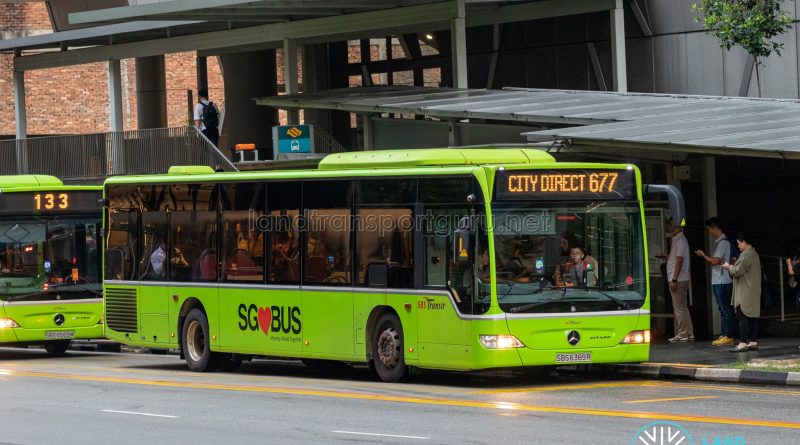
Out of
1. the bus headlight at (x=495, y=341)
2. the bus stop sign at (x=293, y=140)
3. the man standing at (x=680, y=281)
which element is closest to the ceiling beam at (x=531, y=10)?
the bus stop sign at (x=293, y=140)

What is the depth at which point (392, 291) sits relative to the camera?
61.9ft

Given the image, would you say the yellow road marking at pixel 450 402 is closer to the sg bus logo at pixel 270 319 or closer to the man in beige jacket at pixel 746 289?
the sg bus logo at pixel 270 319

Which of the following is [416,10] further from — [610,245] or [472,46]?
[610,245]

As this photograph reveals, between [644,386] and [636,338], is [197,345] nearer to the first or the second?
[636,338]

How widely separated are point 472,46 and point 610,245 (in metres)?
18.7

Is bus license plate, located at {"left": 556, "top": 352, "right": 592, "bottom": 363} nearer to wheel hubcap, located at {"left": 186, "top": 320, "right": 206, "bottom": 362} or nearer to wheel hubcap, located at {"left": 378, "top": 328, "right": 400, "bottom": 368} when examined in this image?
wheel hubcap, located at {"left": 378, "top": 328, "right": 400, "bottom": 368}

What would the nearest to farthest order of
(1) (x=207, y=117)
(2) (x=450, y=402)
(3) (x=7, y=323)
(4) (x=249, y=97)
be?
(2) (x=450, y=402)
(3) (x=7, y=323)
(1) (x=207, y=117)
(4) (x=249, y=97)

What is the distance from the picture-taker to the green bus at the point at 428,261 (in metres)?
17.8

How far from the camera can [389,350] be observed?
62.9 feet

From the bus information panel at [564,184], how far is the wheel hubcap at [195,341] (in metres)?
6.64

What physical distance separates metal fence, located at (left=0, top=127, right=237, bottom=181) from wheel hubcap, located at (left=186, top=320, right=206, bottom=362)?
891 cm

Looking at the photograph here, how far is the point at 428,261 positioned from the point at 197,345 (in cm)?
576

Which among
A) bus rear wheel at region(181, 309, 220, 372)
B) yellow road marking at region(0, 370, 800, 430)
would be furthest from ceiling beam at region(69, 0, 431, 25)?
yellow road marking at region(0, 370, 800, 430)

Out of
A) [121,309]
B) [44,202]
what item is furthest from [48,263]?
[121,309]
